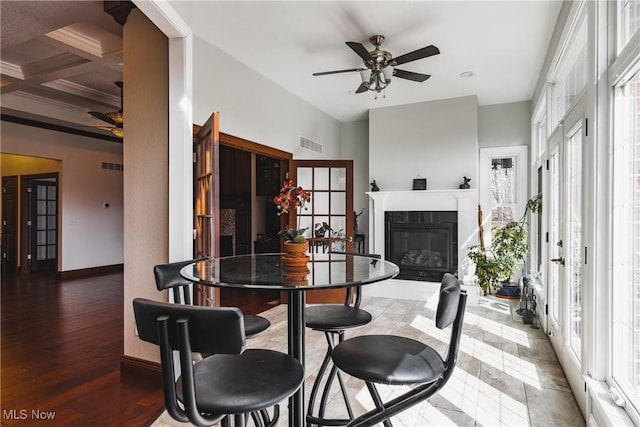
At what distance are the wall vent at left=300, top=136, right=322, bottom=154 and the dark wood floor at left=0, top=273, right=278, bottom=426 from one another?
2283 mm

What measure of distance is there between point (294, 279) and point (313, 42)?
2.88 metres

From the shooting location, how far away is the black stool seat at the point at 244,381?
111cm

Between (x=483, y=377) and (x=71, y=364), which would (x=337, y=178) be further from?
(x=71, y=364)

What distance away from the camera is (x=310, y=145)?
5559 mm

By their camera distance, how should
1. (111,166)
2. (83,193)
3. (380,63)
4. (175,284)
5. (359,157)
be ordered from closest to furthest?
(175,284) → (380,63) → (359,157) → (83,193) → (111,166)

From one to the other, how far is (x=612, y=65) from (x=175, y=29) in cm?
270

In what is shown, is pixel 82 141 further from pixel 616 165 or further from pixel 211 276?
pixel 616 165

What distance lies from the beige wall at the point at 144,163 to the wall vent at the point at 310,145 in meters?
2.73

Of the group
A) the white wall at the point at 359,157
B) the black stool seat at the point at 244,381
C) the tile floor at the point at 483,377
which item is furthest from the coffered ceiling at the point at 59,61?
the white wall at the point at 359,157

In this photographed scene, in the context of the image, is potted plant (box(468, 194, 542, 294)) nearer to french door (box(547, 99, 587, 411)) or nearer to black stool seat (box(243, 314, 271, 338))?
french door (box(547, 99, 587, 411))

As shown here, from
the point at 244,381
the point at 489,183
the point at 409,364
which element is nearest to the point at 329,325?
the point at 409,364

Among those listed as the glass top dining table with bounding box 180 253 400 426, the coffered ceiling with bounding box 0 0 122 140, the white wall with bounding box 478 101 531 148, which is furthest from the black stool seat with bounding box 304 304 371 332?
the white wall with bounding box 478 101 531 148

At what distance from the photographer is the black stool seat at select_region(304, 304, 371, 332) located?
5.93ft

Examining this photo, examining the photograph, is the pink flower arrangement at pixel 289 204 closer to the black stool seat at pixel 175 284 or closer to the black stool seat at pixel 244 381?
the black stool seat at pixel 175 284
